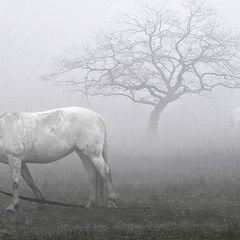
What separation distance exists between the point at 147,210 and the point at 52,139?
262cm

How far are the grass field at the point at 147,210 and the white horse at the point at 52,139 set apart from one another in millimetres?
1023

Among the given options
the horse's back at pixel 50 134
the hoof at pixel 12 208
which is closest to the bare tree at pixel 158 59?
the horse's back at pixel 50 134

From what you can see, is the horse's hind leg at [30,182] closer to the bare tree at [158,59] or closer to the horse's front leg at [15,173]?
the horse's front leg at [15,173]

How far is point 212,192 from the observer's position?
12.5m

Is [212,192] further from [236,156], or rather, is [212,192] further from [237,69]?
[237,69]

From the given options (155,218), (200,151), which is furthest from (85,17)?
(155,218)

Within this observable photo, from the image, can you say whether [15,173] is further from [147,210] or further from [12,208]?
[147,210]

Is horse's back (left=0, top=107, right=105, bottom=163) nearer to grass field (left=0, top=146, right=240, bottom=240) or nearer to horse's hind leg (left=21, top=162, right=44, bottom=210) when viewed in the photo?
horse's hind leg (left=21, top=162, right=44, bottom=210)

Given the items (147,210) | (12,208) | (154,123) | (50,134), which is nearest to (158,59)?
(154,123)

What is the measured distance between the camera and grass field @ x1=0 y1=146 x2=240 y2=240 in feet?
26.8

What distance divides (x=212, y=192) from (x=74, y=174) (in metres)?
5.23

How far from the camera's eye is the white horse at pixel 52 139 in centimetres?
1096

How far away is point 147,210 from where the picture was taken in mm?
10367

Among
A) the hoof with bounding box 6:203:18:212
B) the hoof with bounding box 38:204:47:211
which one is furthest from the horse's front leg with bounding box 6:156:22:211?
the hoof with bounding box 38:204:47:211
